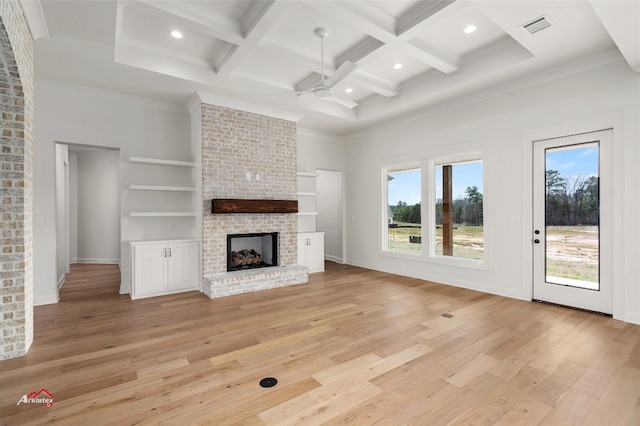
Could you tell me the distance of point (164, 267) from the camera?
16.3ft

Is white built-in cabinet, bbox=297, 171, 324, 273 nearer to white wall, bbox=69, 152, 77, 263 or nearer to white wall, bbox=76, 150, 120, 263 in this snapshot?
white wall, bbox=76, 150, 120, 263

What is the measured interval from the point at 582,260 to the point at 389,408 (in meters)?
3.70

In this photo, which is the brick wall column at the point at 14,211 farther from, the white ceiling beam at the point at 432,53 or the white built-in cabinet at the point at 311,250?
the white built-in cabinet at the point at 311,250

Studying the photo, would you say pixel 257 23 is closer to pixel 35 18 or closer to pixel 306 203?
pixel 35 18

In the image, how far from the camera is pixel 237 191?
5473 millimetres

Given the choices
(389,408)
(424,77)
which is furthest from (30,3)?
(424,77)

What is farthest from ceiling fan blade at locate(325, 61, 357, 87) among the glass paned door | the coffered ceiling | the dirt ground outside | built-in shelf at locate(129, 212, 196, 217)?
the dirt ground outside

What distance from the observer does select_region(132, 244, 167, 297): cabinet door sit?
186 inches

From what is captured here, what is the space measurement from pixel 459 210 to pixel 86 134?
20.9 ft

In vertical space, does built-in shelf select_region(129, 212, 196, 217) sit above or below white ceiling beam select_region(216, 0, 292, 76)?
below

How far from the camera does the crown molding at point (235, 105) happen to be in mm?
5109

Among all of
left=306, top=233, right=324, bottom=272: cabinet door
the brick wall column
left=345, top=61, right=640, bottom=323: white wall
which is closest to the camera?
the brick wall column

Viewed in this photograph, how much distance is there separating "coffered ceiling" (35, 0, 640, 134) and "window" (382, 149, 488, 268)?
1.20 m

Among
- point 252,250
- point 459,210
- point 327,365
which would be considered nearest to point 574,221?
point 459,210
